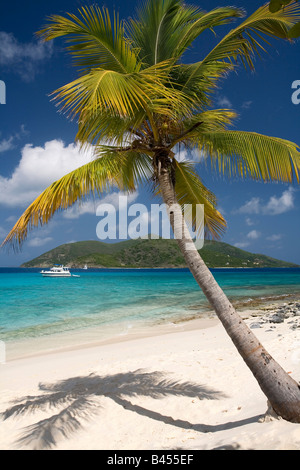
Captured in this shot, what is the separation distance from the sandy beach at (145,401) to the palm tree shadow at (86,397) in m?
0.02

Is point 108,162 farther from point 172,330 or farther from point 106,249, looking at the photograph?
point 106,249

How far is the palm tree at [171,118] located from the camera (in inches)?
157

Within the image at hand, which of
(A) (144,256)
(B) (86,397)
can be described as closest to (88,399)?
(B) (86,397)

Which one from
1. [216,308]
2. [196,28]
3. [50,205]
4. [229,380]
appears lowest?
[229,380]

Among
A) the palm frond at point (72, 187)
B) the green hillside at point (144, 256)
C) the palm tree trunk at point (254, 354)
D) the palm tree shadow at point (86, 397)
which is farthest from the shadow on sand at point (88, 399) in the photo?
the green hillside at point (144, 256)

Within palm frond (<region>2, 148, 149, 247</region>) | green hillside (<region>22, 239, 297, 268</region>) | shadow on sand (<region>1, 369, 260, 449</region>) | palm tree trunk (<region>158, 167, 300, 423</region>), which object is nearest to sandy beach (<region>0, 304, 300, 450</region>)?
shadow on sand (<region>1, 369, 260, 449</region>)

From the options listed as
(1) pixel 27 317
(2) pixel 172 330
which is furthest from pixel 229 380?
(1) pixel 27 317

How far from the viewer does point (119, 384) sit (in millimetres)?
6750

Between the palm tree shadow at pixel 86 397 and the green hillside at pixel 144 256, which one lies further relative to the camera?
the green hillside at pixel 144 256

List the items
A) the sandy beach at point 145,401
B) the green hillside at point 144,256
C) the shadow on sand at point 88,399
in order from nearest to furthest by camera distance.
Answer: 1. the sandy beach at point 145,401
2. the shadow on sand at point 88,399
3. the green hillside at point 144,256

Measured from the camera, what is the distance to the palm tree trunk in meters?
3.74

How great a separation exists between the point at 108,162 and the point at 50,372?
19.0 feet

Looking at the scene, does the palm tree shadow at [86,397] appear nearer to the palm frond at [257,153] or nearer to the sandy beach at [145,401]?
the sandy beach at [145,401]

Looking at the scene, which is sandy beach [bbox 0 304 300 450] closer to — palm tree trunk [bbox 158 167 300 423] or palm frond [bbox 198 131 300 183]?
palm tree trunk [bbox 158 167 300 423]
